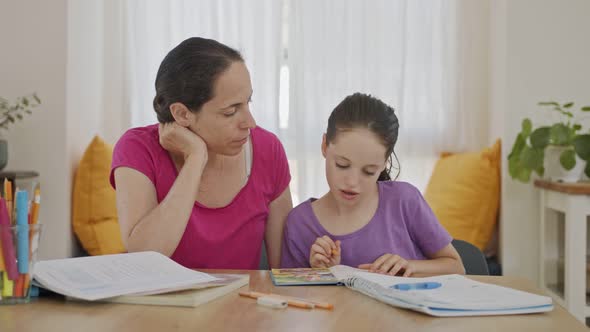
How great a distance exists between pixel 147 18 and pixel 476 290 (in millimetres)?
2819

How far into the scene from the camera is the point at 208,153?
1.79m

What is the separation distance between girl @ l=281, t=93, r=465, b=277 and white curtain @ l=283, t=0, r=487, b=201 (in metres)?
1.76

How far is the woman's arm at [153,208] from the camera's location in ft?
5.04

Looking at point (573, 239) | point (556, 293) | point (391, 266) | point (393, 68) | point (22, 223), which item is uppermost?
point (393, 68)

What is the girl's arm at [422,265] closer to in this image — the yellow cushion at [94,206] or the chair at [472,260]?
the chair at [472,260]

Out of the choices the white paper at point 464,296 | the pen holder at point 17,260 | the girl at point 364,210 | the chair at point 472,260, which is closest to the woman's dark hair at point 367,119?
the girl at point 364,210

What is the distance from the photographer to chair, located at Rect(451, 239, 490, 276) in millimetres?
1620

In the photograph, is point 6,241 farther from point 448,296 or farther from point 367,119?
point 367,119

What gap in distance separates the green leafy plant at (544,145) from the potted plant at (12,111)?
2.08 m

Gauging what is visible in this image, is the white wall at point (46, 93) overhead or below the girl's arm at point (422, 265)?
overhead

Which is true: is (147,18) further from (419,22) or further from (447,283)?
(447,283)

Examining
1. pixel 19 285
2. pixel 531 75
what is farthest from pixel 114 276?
pixel 531 75

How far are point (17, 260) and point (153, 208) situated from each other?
595 millimetres

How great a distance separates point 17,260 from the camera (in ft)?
3.47
